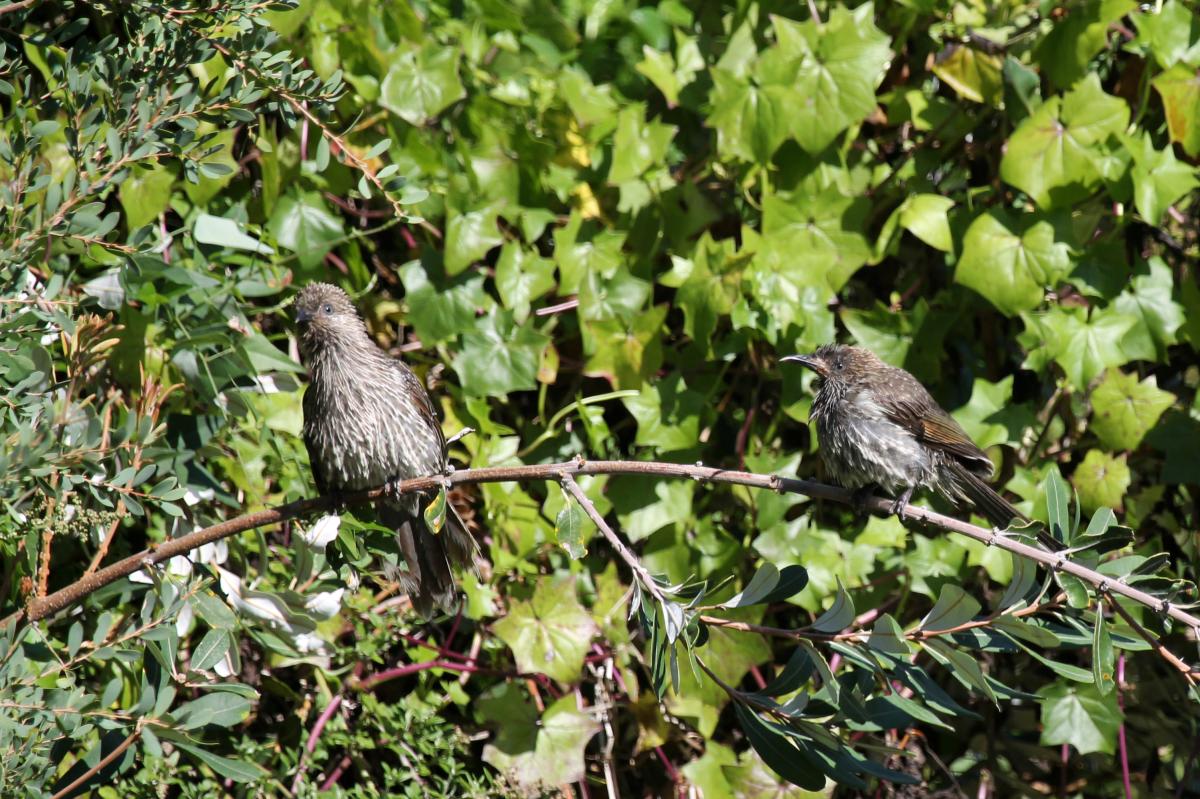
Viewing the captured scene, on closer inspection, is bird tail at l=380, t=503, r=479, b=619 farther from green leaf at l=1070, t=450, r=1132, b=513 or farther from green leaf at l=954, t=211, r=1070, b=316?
green leaf at l=1070, t=450, r=1132, b=513

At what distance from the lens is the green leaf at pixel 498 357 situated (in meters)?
3.92

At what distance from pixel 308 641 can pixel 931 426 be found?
6.83 ft

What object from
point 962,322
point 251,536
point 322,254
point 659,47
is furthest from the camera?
point 659,47

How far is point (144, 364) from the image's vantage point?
11.2ft

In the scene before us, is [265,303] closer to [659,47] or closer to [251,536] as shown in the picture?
[251,536]

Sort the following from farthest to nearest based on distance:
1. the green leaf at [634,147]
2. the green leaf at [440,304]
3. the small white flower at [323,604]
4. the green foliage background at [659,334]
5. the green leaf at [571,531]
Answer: the green leaf at [634,147]
the green leaf at [440,304]
the green foliage background at [659,334]
the small white flower at [323,604]
the green leaf at [571,531]

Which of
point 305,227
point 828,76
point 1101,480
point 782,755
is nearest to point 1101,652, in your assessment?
point 782,755

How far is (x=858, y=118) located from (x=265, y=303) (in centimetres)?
220

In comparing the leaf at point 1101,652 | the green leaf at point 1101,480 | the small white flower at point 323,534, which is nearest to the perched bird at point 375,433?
the small white flower at point 323,534

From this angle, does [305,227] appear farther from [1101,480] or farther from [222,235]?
[1101,480]

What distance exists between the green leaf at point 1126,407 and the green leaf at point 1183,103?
82 centimetres

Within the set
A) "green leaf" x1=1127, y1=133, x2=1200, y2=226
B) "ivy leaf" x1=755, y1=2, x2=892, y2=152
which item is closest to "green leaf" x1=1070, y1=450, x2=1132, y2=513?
"green leaf" x1=1127, y1=133, x2=1200, y2=226

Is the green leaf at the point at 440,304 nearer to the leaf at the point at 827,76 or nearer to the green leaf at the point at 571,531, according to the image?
the leaf at the point at 827,76

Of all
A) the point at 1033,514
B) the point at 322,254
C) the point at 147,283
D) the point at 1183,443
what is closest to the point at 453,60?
the point at 322,254
